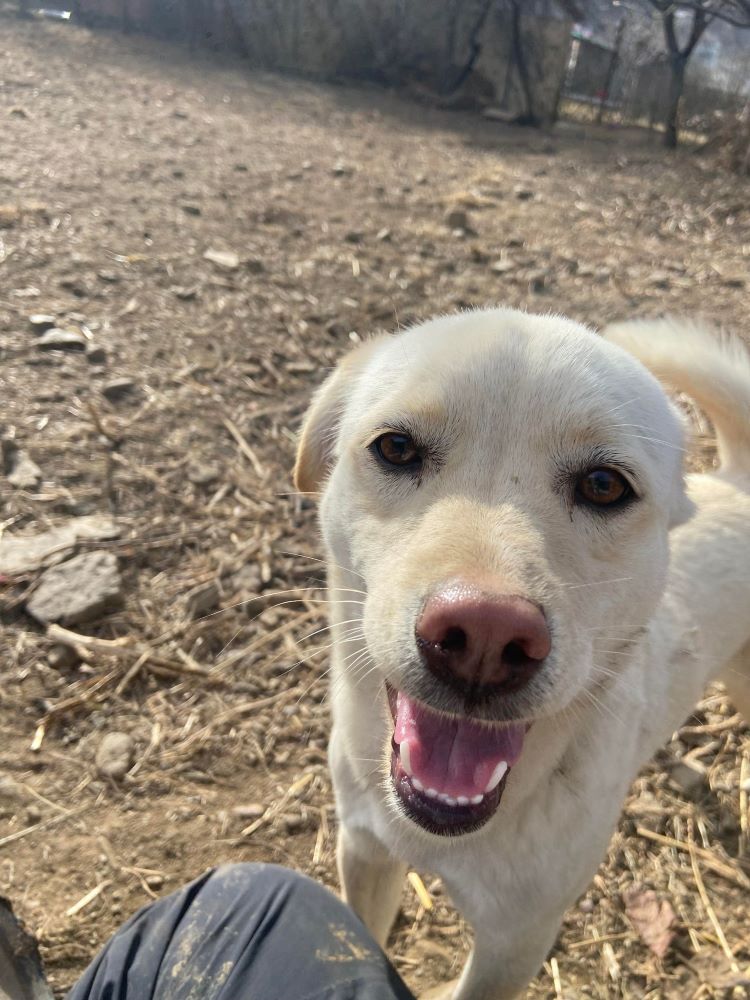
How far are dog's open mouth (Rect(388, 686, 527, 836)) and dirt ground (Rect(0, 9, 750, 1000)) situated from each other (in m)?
0.80

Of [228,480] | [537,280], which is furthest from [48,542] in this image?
[537,280]

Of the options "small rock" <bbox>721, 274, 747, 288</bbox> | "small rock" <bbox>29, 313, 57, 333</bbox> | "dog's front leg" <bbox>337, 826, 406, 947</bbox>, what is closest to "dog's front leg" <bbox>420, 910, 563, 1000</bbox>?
"dog's front leg" <bbox>337, 826, 406, 947</bbox>

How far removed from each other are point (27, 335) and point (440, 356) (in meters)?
3.27

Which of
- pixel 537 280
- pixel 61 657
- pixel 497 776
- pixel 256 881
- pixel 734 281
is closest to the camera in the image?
pixel 497 776

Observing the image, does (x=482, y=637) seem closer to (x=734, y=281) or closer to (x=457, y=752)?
(x=457, y=752)

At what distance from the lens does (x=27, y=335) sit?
4.08 meters

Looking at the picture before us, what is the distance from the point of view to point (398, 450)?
62.3 inches

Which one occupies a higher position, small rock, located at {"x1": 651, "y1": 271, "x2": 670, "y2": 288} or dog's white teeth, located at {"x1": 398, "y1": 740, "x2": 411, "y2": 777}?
small rock, located at {"x1": 651, "y1": 271, "x2": 670, "y2": 288}

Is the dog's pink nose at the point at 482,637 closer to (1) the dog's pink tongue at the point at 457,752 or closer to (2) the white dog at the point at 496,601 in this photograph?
(2) the white dog at the point at 496,601

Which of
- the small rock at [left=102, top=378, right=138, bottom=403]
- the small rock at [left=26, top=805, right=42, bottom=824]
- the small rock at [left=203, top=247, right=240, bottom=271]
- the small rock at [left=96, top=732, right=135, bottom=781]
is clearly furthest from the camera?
the small rock at [left=203, top=247, right=240, bottom=271]

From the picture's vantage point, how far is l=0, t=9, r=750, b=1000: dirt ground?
2295 mm

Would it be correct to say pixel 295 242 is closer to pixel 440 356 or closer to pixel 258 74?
pixel 440 356

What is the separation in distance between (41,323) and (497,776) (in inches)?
147

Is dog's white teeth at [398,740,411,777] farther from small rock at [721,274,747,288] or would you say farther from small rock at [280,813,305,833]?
small rock at [721,274,747,288]
